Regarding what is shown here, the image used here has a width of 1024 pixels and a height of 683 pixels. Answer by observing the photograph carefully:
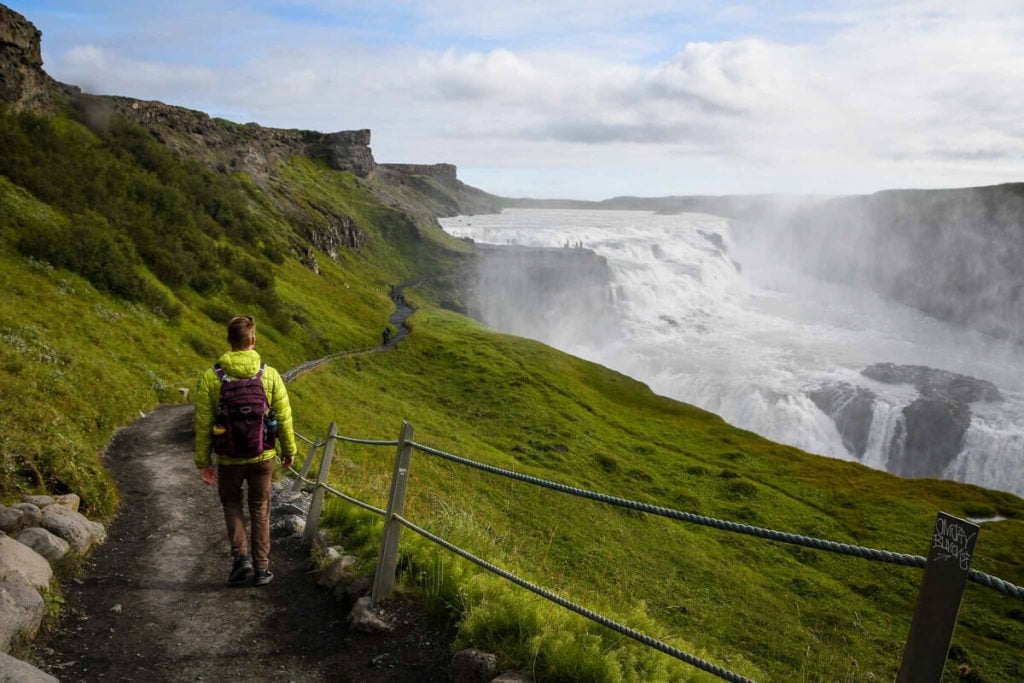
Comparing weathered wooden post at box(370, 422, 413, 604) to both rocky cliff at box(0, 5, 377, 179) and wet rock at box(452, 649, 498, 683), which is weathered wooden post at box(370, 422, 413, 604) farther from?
rocky cliff at box(0, 5, 377, 179)

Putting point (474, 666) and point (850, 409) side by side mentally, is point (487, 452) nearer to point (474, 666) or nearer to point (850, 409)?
point (474, 666)

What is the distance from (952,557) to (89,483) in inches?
554

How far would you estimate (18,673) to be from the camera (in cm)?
594

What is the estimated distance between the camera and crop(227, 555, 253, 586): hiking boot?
1007cm

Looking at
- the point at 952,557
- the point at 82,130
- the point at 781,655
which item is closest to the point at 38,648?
the point at 952,557

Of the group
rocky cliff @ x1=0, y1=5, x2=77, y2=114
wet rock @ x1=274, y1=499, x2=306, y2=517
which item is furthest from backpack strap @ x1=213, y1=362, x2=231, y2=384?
rocky cliff @ x1=0, y1=5, x2=77, y2=114

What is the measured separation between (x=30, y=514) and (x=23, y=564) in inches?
69.7

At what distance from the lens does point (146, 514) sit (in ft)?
44.5

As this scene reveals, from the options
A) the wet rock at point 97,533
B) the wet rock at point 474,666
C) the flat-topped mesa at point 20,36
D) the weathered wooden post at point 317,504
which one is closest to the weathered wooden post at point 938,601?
→ the wet rock at point 474,666

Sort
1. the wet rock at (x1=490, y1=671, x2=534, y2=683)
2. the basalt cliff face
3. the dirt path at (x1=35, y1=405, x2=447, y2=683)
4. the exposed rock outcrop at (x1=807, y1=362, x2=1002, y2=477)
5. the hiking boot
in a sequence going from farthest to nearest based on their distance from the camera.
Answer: the exposed rock outcrop at (x1=807, y1=362, x2=1002, y2=477) → the basalt cliff face → the hiking boot → the dirt path at (x1=35, y1=405, x2=447, y2=683) → the wet rock at (x1=490, y1=671, x2=534, y2=683)

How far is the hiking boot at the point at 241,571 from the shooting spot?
1007 cm

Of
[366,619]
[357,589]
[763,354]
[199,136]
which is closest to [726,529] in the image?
[366,619]

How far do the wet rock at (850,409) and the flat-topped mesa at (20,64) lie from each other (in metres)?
113

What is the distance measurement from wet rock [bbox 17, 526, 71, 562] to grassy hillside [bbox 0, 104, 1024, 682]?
188cm
